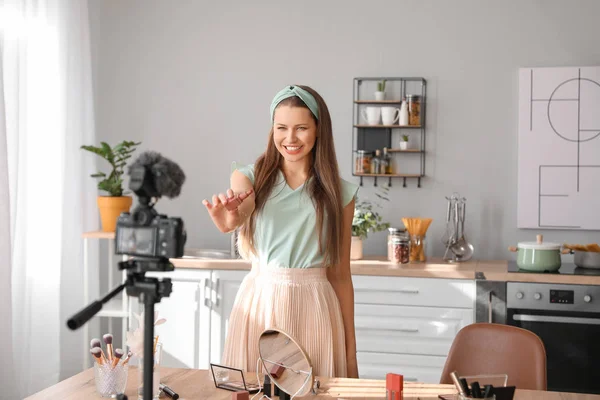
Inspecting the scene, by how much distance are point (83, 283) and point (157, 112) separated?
3.54ft

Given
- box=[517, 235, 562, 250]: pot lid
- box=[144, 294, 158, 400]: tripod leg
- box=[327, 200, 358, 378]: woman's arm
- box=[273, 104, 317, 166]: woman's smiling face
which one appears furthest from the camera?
box=[517, 235, 562, 250]: pot lid

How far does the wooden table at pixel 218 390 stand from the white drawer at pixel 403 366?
160 cm

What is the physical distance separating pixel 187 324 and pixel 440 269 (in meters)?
1.31

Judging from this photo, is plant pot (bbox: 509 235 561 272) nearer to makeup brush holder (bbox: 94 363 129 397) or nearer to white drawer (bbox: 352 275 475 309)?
white drawer (bbox: 352 275 475 309)

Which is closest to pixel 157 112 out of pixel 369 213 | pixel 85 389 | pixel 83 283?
pixel 83 283

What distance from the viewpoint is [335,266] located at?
227 cm

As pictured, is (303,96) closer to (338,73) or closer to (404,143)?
(404,143)

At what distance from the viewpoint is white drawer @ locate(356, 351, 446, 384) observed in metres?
3.56

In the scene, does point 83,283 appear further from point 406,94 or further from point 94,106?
point 406,94

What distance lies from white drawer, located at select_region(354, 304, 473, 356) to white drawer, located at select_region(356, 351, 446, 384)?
0.09 ft

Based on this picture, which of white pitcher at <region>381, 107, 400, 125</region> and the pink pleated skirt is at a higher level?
white pitcher at <region>381, 107, 400, 125</region>

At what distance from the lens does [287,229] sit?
2207 millimetres

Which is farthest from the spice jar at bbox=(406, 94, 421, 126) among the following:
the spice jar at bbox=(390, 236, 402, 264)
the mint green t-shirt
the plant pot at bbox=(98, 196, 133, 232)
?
the mint green t-shirt

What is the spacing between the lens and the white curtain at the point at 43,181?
3.52 metres
